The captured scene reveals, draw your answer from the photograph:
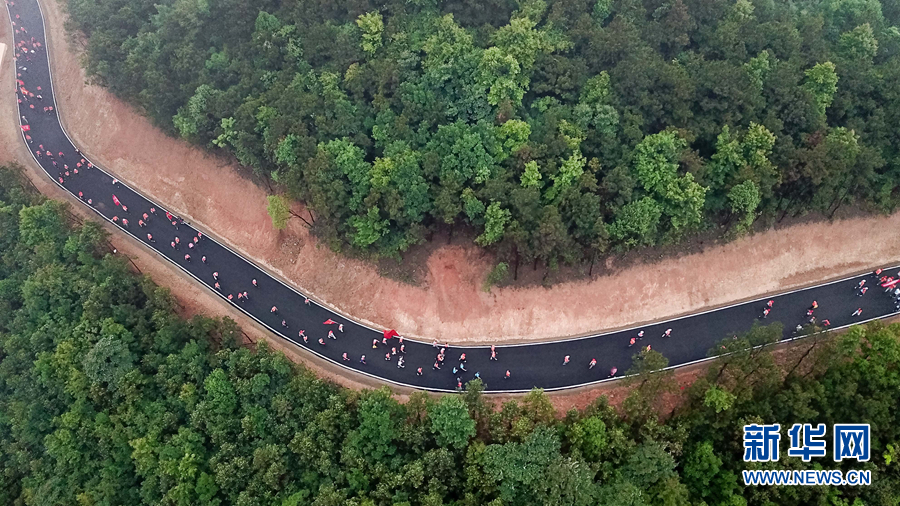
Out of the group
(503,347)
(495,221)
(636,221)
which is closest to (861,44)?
(636,221)

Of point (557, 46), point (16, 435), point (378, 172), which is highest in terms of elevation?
point (557, 46)

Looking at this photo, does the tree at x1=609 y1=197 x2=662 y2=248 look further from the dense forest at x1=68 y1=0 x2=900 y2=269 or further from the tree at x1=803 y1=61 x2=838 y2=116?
the tree at x1=803 y1=61 x2=838 y2=116

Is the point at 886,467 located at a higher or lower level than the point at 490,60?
lower

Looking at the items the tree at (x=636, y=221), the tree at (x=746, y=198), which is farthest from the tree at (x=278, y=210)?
the tree at (x=746, y=198)

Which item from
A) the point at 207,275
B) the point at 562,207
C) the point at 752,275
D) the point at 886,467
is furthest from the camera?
the point at 207,275

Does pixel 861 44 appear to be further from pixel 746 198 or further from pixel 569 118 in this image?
pixel 569 118

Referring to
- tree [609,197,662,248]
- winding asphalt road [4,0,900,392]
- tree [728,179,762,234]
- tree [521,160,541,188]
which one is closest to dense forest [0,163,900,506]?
winding asphalt road [4,0,900,392]

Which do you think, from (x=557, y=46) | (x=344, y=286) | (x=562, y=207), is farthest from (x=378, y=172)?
(x=557, y=46)

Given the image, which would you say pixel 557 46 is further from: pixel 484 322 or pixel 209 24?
pixel 209 24
